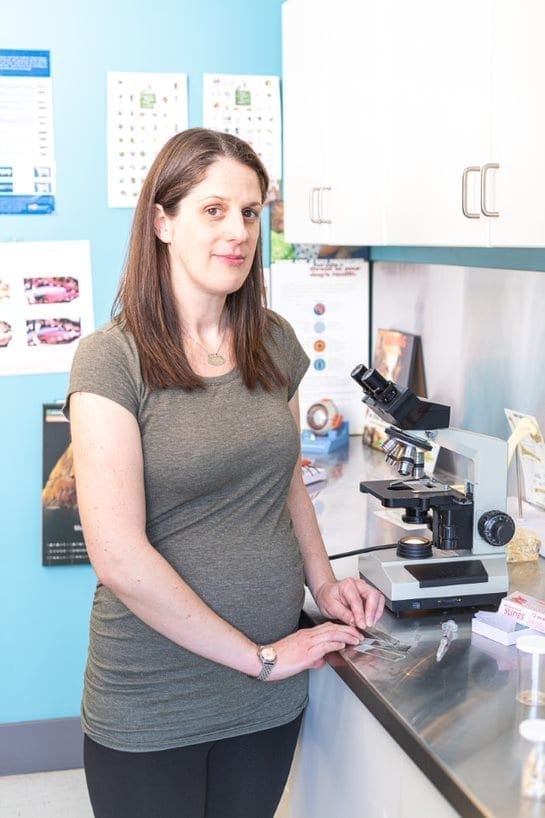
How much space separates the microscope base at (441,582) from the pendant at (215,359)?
1.42ft

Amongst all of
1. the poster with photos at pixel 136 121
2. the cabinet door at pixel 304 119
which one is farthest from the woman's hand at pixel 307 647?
the poster with photos at pixel 136 121

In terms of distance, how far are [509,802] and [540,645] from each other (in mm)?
377

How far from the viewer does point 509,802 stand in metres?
1.15

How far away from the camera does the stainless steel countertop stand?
120 cm

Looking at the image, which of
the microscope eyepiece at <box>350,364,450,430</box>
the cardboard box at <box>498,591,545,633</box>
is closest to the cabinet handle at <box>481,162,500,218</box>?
the microscope eyepiece at <box>350,364,450,430</box>

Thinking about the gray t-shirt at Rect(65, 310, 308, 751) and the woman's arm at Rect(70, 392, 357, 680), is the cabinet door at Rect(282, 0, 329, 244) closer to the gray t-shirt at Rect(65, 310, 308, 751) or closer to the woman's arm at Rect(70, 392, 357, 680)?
the gray t-shirt at Rect(65, 310, 308, 751)

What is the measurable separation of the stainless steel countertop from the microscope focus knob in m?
0.13

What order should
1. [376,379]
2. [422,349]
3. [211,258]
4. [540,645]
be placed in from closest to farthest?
[540,645]
[211,258]
[376,379]
[422,349]

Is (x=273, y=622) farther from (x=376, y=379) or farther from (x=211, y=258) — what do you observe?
(x=211, y=258)

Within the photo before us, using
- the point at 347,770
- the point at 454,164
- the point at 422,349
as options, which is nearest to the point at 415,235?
the point at 454,164

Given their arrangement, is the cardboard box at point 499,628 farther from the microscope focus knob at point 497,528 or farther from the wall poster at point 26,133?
the wall poster at point 26,133

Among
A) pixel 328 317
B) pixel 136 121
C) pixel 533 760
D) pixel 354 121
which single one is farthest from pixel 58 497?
pixel 533 760

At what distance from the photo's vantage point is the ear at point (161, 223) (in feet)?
5.36

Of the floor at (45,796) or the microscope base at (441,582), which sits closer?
the microscope base at (441,582)
